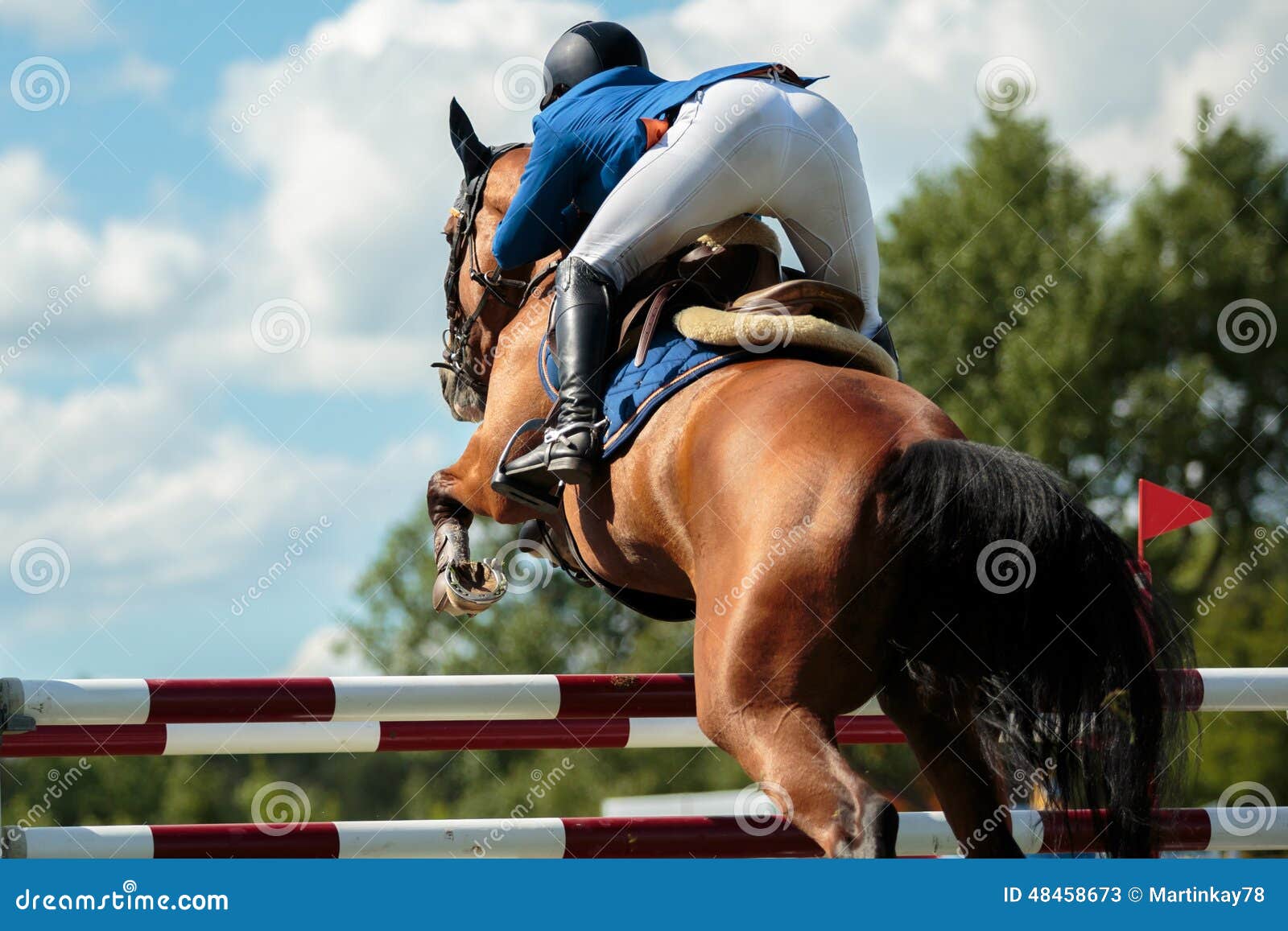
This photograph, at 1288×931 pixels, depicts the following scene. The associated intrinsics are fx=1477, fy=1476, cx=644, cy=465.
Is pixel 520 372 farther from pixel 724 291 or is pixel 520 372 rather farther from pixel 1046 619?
pixel 1046 619

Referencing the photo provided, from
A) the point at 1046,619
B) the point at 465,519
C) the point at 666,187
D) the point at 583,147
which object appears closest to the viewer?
the point at 1046,619

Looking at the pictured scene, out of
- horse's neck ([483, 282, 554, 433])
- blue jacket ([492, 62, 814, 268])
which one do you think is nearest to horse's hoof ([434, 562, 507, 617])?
horse's neck ([483, 282, 554, 433])

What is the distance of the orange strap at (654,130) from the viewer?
4.70 meters

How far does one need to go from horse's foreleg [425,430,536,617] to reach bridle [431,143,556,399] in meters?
0.54

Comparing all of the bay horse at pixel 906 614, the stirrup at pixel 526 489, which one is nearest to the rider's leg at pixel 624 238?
the stirrup at pixel 526 489

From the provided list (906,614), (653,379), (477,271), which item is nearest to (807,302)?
(653,379)

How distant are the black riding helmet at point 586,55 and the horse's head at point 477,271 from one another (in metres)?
0.51

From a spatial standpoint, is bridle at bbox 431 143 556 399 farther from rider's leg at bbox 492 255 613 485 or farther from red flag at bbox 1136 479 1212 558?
red flag at bbox 1136 479 1212 558

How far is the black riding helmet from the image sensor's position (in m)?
5.51

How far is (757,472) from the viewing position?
12.1 feet

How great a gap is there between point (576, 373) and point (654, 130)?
0.88 metres

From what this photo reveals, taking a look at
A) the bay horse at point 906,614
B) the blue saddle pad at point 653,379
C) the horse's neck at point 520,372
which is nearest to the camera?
the bay horse at point 906,614

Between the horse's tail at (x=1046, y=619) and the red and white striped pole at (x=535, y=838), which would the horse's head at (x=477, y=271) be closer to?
the red and white striped pole at (x=535, y=838)
